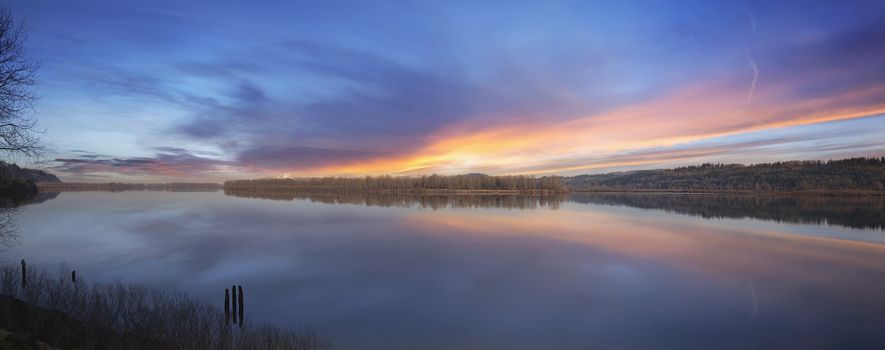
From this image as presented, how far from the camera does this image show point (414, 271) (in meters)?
13.6

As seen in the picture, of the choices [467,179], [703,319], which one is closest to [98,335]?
[703,319]

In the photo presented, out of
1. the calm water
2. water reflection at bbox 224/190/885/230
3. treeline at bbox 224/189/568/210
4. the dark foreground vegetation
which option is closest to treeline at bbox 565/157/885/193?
water reflection at bbox 224/190/885/230

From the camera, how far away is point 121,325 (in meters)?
7.04

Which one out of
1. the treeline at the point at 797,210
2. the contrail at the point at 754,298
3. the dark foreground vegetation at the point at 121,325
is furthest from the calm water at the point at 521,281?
the treeline at the point at 797,210

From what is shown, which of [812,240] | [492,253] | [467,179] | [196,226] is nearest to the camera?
[492,253]

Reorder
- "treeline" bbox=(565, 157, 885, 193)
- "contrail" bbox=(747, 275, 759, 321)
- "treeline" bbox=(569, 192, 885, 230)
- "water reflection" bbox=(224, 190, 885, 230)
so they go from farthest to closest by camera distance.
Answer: "treeline" bbox=(565, 157, 885, 193), "water reflection" bbox=(224, 190, 885, 230), "treeline" bbox=(569, 192, 885, 230), "contrail" bbox=(747, 275, 759, 321)

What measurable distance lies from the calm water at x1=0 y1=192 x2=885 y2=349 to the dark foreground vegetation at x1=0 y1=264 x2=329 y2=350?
4.67 feet

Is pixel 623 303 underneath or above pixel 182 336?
underneath

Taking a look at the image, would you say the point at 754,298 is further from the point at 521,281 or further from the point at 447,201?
the point at 447,201

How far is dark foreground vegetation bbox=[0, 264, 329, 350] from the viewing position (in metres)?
5.79

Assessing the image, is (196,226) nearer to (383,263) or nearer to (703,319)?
(383,263)

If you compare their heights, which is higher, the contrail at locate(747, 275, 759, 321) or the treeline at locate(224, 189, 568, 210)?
the treeline at locate(224, 189, 568, 210)

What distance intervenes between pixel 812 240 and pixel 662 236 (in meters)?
7.00

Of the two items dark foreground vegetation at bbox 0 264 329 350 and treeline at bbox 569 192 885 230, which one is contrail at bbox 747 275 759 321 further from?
treeline at bbox 569 192 885 230
